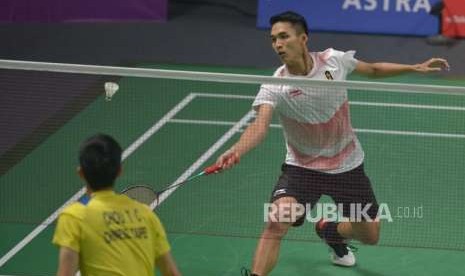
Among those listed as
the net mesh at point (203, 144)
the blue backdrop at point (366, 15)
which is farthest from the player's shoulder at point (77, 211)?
the blue backdrop at point (366, 15)

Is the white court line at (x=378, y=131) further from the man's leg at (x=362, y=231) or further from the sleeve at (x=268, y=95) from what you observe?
the sleeve at (x=268, y=95)

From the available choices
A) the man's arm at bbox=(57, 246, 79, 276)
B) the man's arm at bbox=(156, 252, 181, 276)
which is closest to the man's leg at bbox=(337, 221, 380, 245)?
the man's arm at bbox=(156, 252, 181, 276)

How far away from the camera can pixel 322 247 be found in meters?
8.42

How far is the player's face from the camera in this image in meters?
7.21

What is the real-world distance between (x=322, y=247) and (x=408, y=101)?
297cm

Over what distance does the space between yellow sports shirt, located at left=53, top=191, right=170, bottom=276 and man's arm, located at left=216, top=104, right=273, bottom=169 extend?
153cm

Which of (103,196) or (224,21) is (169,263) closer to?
(103,196)

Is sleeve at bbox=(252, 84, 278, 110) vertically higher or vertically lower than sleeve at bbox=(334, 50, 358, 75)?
lower

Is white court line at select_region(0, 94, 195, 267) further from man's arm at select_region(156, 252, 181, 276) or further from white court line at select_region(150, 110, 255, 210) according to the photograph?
man's arm at select_region(156, 252, 181, 276)

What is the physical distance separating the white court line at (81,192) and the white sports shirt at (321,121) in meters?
2.02

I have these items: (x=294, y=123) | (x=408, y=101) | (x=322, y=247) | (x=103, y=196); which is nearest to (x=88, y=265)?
(x=103, y=196)

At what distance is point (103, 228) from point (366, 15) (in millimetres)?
9460

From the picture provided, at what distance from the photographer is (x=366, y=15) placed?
13930mm

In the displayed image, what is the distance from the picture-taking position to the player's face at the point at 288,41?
23.6 feet
